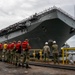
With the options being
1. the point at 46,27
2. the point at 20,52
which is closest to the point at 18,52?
the point at 20,52

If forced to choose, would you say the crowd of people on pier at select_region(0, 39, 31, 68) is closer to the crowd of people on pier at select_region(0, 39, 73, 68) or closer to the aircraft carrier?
the crowd of people on pier at select_region(0, 39, 73, 68)

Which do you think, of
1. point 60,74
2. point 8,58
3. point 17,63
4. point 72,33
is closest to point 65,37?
point 72,33

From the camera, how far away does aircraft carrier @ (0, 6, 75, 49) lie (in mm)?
29156

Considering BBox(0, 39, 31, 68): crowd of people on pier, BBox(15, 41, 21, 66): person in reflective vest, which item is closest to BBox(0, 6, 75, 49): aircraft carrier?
BBox(0, 39, 31, 68): crowd of people on pier

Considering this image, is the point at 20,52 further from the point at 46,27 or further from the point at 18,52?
the point at 46,27

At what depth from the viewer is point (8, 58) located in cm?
1834

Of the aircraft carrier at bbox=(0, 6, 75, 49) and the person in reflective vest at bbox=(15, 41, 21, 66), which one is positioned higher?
the aircraft carrier at bbox=(0, 6, 75, 49)

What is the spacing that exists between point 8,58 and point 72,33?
1884cm

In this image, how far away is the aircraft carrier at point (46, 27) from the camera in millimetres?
29156

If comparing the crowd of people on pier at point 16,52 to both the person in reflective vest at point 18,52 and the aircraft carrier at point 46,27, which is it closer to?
the person in reflective vest at point 18,52

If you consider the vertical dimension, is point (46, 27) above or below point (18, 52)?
above

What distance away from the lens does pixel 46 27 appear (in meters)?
30.8

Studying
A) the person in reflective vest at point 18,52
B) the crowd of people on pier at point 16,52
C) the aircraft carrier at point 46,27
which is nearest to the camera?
the crowd of people on pier at point 16,52

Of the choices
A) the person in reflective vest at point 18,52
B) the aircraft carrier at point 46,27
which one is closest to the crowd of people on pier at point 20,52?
the person in reflective vest at point 18,52
